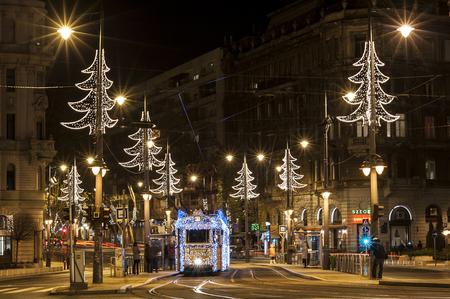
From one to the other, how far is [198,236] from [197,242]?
1.06 feet

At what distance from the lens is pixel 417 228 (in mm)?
86312

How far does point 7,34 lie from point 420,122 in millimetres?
37182

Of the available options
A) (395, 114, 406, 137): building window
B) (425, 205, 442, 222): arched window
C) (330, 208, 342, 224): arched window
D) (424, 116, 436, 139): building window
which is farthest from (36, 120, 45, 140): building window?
(425, 205, 442, 222): arched window

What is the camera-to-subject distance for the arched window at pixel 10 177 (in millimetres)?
73812

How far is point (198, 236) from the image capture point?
48.5m

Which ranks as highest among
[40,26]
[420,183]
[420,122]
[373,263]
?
[40,26]

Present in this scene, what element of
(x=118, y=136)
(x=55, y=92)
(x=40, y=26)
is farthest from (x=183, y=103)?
(x=40, y=26)

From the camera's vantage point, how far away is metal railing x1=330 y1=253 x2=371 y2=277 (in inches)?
1678

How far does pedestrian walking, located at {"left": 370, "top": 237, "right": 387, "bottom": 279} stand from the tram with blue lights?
11.2 m

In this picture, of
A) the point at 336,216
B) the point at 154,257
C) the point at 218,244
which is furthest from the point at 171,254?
the point at 336,216

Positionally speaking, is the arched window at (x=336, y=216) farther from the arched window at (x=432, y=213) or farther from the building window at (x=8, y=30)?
the building window at (x=8, y=30)

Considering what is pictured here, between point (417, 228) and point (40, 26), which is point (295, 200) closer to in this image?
point (417, 228)

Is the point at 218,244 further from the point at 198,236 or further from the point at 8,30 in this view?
the point at 8,30

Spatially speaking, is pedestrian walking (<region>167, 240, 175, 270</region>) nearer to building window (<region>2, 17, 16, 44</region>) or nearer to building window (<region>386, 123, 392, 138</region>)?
building window (<region>2, 17, 16, 44</region>)
